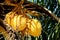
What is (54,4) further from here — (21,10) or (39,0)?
(21,10)

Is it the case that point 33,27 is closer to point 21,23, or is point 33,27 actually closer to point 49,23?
point 21,23

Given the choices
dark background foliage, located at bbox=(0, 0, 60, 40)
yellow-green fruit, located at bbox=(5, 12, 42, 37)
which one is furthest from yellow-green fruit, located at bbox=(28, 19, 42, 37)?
dark background foliage, located at bbox=(0, 0, 60, 40)

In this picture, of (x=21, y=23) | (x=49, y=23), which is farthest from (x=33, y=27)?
(x=49, y=23)

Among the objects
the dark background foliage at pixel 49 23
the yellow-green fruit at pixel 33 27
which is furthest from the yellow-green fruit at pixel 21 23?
the dark background foliage at pixel 49 23

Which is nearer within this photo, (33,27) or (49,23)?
(33,27)

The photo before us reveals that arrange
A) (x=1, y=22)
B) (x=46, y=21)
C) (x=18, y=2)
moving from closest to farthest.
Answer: (x=1, y=22), (x=18, y=2), (x=46, y=21)

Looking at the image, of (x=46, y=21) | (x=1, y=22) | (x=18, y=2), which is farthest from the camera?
(x=46, y=21)

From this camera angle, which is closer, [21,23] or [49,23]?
[21,23]

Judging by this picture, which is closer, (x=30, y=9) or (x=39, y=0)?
(x=30, y=9)

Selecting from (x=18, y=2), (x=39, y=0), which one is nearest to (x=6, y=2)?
(x=18, y=2)

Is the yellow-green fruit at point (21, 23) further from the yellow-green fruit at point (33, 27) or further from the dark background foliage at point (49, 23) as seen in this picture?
the dark background foliage at point (49, 23)

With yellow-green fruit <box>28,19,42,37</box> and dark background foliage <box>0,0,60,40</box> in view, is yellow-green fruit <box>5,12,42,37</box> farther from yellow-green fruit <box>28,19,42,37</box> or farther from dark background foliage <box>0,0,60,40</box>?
dark background foliage <box>0,0,60,40</box>
